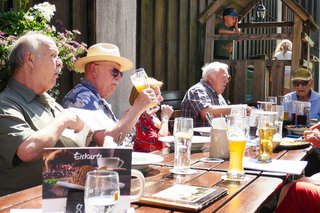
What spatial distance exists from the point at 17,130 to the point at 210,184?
916mm

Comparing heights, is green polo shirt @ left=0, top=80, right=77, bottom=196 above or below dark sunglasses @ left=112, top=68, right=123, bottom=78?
below

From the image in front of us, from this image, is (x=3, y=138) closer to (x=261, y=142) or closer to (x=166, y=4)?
(x=261, y=142)

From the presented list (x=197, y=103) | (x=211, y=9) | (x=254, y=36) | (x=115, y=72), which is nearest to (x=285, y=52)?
(x=254, y=36)

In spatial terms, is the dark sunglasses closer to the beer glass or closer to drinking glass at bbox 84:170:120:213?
the beer glass

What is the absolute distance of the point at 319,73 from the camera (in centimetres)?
1027

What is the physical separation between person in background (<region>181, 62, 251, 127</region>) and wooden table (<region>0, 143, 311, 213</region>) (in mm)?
1880

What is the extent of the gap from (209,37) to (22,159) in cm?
475

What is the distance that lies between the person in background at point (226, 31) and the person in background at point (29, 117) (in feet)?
14.0

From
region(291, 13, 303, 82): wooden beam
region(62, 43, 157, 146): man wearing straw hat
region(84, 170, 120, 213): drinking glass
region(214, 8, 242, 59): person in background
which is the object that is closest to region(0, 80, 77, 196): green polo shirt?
region(62, 43, 157, 146): man wearing straw hat

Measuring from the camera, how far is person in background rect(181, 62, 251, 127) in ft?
14.0

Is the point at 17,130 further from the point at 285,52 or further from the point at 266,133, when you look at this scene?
the point at 285,52

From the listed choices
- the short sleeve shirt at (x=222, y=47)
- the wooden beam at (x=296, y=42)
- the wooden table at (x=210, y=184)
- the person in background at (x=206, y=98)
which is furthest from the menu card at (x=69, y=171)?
the short sleeve shirt at (x=222, y=47)

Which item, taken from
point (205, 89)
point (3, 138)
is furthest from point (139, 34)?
point (3, 138)

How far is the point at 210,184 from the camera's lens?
1.78 m
